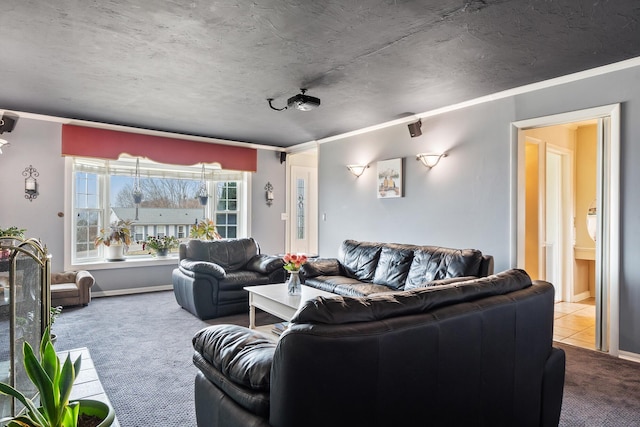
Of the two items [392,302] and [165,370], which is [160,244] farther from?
[392,302]

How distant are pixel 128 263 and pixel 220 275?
2.14m

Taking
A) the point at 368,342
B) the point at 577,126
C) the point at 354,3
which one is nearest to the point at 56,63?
the point at 354,3

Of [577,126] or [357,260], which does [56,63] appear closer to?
[357,260]

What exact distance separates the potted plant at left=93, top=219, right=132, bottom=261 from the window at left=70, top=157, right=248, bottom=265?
10 centimetres

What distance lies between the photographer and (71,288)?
4844 millimetres

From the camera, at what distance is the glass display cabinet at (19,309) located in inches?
60.2

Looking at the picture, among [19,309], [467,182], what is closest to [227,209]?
[467,182]

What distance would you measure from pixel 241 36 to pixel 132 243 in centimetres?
439

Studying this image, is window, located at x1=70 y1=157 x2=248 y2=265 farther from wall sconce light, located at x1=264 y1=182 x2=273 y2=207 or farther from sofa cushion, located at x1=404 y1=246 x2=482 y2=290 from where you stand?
sofa cushion, located at x1=404 y1=246 x2=482 y2=290

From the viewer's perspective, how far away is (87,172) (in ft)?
18.7

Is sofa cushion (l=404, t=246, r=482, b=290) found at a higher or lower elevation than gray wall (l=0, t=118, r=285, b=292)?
lower

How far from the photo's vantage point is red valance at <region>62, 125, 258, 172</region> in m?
5.34

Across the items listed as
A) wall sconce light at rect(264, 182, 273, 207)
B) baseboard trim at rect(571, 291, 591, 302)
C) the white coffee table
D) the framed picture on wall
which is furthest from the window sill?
baseboard trim at rect(571, 291, 591, 302)

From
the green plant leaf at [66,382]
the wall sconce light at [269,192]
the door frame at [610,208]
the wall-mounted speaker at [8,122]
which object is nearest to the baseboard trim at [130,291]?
the wall sconce light at [269,192]
